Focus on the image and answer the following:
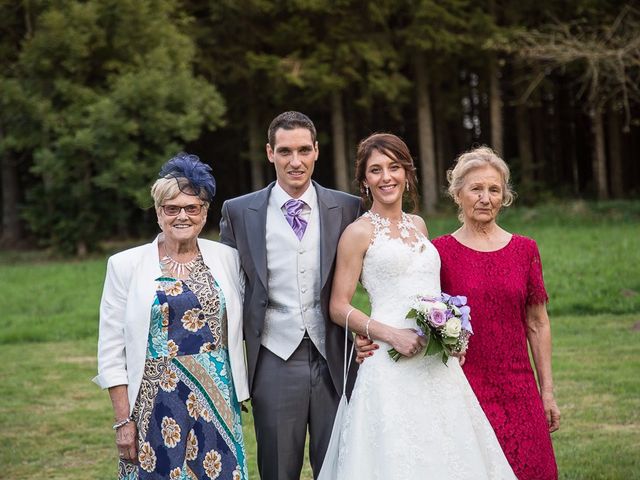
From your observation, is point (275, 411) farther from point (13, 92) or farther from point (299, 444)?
point (13, 92)

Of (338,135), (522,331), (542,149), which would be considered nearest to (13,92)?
(338,135)

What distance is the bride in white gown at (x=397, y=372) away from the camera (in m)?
4.61

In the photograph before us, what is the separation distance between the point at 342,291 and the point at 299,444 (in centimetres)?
90

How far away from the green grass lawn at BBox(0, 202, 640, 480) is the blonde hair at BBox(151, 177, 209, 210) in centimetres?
332

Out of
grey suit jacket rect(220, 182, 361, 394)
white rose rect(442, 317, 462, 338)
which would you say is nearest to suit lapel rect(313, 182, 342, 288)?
grey suit jacket rect(220, 182, 361, 394)

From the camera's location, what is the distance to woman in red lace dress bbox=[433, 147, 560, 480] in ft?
15.3

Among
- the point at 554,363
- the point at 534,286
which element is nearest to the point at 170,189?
the point at 534,286

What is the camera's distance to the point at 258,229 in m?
5.11

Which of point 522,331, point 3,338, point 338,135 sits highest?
point 338,135

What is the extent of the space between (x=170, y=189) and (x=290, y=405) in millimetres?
1340

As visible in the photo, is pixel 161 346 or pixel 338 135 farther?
pixel 338 135

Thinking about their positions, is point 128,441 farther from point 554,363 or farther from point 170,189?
point 554,363

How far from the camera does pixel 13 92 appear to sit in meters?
23.9

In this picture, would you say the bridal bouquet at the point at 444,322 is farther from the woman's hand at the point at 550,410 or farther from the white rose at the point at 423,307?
the woman's hand at the point at 550,410
